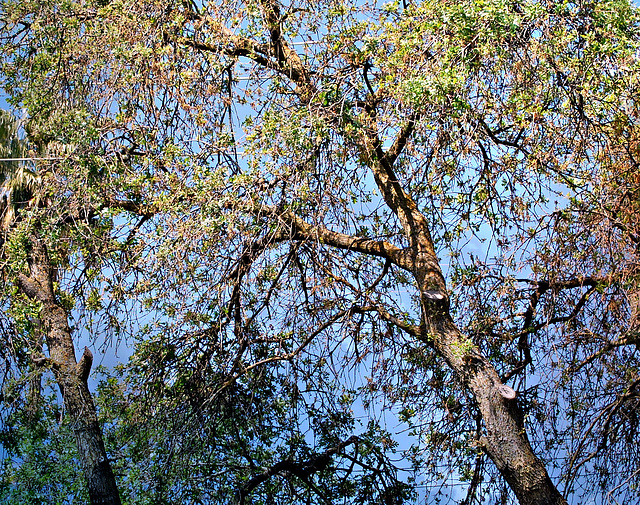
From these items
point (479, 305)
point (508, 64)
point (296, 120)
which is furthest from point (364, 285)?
point (508, 64)

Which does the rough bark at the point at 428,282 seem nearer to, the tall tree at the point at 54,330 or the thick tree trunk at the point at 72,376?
the tall tree at the point at 54,330

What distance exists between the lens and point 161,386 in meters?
6.96

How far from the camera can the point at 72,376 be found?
7289 mm

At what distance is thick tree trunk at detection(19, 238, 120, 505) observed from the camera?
6988 mm

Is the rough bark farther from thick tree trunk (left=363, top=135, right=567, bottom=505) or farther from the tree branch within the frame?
the tree branch

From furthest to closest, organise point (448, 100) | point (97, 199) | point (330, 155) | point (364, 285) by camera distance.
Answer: point (364, 285) < point (97, 199) < point (330, 155) < point (448, 100)

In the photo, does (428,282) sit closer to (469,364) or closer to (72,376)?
(469,364)

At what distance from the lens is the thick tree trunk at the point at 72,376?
6988 mm

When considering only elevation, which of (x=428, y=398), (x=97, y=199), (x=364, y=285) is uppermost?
(x=97, y=199)

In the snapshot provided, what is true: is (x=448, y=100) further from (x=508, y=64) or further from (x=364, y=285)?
(x=364, y=285)

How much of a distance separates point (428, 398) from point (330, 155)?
8.81ft

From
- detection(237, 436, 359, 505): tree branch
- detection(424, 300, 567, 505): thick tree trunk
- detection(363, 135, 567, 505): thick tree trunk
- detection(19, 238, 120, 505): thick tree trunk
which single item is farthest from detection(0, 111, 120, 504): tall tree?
detection(424, 300, 567, 505): thick tree trunk

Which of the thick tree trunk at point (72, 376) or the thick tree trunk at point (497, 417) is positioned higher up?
the thick tree trunk at point (72, 376)

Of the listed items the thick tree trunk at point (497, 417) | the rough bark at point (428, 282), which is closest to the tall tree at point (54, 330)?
the rough bark at point (428, 282)
